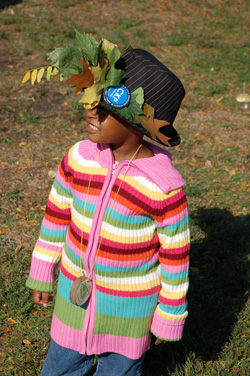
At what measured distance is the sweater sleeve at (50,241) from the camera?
2.52 meters

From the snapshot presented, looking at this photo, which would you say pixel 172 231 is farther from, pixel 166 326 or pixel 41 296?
pixel 41 296

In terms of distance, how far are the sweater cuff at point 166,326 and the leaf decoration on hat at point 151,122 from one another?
86 cm

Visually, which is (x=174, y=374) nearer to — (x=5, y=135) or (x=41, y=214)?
(x=41, y=214)

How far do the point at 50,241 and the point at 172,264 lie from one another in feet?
2.17

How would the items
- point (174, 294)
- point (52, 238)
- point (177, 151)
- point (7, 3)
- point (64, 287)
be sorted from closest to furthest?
point (174, 294)
point (64, 287)
point (52, 238)
point (177, 151)
point (7, 3)

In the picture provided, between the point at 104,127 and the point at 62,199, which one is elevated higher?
the point at 104,127

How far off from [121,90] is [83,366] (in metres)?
1.47

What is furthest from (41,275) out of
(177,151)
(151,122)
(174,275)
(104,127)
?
Answer: (177,151)

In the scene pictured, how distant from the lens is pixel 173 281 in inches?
92.3

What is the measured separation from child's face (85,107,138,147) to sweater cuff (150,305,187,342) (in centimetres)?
87

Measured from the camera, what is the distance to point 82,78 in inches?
79.6

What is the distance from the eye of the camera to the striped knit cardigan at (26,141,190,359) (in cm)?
224

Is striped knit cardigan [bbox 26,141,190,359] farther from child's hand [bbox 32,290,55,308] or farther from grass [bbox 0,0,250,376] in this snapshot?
grass [bbox 0,0,250,376]

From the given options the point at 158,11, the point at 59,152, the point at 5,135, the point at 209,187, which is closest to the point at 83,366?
the point at 209,187
